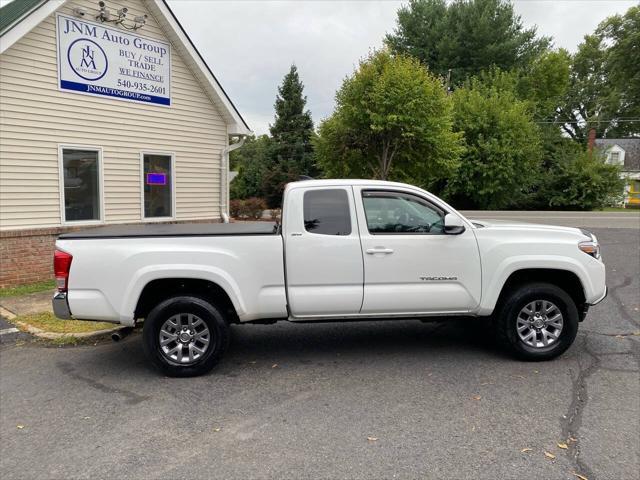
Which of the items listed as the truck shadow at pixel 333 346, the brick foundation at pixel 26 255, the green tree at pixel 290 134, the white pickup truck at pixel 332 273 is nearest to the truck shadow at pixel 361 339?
the truck shadow at pixel 333 346

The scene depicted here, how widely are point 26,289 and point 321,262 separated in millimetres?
6251

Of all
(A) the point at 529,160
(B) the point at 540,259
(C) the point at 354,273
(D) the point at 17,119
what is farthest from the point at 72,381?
(A) the point at 529,160

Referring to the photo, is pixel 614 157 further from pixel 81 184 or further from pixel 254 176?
pixel 81 184

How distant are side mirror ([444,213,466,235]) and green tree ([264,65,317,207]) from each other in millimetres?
32575

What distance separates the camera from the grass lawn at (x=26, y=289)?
27.0 ft

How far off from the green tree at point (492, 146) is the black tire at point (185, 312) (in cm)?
1881

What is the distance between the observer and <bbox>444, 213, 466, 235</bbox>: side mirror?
4.84 metres

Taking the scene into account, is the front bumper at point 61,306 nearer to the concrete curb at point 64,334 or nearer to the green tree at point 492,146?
the concrete curb at point 64,334

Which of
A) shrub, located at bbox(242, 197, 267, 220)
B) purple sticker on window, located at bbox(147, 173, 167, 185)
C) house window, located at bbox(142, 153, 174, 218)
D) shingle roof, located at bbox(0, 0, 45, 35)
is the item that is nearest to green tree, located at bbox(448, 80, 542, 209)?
shrub, located at bbox(242, 197, 267, 220)

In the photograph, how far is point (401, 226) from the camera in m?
5.02

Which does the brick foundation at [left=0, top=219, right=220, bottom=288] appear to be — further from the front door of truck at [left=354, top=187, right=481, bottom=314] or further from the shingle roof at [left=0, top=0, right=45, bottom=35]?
the front door of truck at [left=354, top=187, right=481, bottom=314]

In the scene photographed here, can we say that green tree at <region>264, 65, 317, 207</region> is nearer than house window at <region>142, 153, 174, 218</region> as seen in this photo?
No

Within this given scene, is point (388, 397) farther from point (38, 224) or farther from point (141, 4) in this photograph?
point (141, 4)

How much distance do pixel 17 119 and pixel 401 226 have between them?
7260mm
